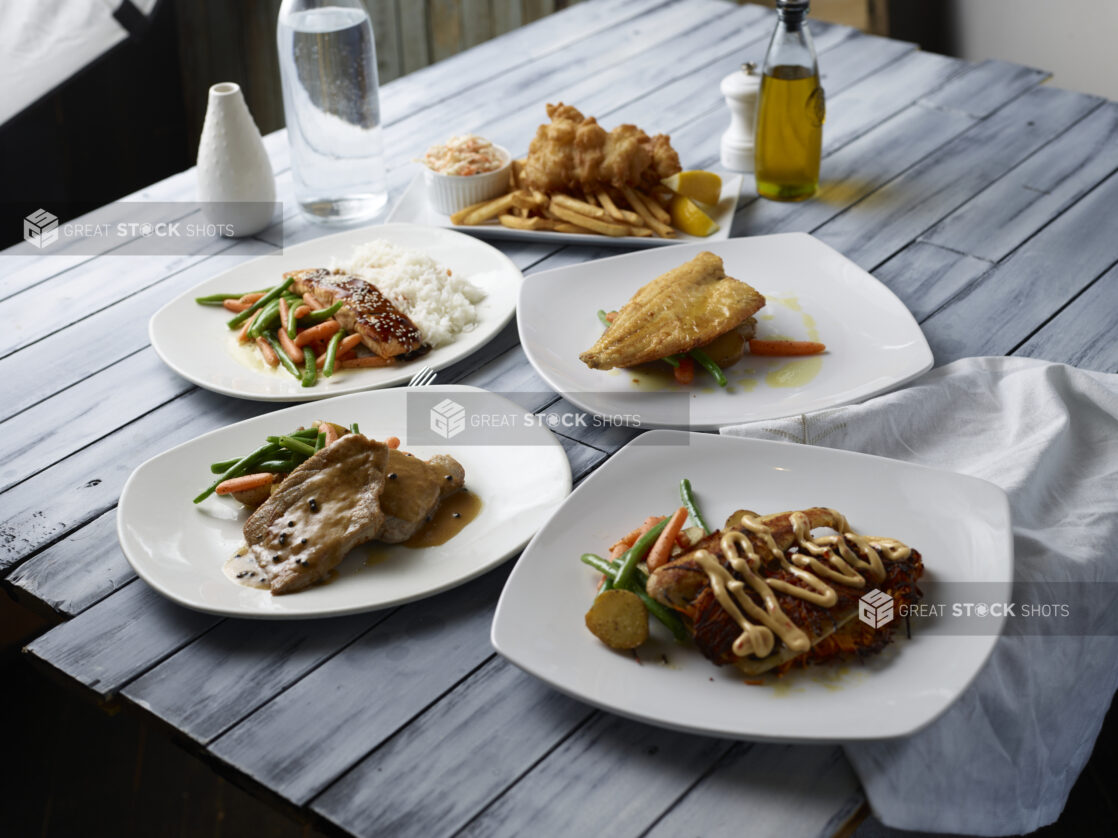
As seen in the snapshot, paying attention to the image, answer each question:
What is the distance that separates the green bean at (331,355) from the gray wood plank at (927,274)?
107 cm

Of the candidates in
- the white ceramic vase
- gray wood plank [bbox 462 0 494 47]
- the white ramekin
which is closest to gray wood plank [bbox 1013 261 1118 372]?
the white ramekin

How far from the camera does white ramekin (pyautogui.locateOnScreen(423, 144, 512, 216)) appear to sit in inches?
94.7

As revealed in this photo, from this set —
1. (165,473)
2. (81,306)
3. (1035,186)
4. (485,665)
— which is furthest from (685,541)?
(1035,186)

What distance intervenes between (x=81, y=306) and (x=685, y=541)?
4.68ft

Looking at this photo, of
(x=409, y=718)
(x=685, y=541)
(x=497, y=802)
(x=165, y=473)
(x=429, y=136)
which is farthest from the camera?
(x=429, y=136)

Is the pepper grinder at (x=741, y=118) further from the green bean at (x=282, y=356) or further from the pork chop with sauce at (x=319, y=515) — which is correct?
the pork chop with sauce at (x=319, y=515)

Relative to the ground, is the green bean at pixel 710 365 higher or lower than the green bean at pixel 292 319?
lower

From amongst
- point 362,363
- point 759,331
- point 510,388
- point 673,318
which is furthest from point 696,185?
point 362,363

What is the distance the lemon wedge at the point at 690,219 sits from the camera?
2.30m

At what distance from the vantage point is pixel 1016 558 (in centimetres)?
149

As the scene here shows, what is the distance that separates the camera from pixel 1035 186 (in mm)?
2521

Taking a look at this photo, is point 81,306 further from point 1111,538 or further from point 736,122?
point 1111,538

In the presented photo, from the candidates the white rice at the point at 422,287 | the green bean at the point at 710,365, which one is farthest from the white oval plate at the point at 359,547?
the green bean at the point at 710,365

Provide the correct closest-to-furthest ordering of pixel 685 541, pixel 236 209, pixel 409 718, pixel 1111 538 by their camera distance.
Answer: pixel 409 718 → pixel 685 541 → pixel 1111 538 → pixel 236 209
